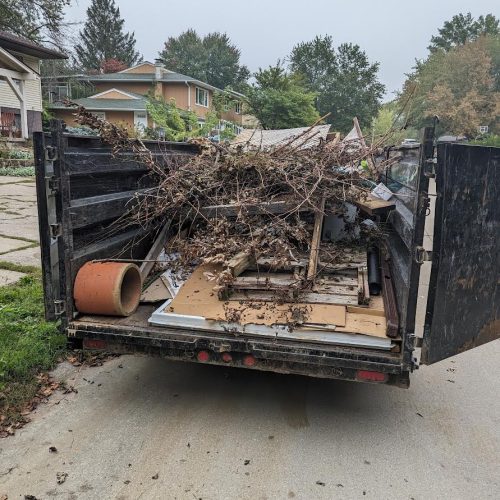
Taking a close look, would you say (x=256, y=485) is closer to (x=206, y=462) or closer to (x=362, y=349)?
(x=206, y=462)

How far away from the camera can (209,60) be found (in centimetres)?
6888

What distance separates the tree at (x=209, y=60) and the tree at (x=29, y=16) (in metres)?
39.5

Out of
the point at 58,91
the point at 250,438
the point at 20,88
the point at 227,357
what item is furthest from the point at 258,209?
the point at 58,91

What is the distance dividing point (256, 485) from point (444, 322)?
150 centimetres

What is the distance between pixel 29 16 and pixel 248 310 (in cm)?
3091

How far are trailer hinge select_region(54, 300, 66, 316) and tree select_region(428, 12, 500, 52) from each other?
270 feet

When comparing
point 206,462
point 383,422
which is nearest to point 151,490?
point 206,462

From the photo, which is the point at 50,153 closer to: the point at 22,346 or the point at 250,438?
the point at 22,346

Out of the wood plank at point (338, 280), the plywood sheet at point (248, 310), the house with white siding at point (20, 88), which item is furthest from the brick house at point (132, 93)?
the plywood sheet at point (248, 310)

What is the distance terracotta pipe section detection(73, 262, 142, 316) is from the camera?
3346 millimetres

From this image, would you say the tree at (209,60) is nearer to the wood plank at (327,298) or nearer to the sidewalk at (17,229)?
the sidewalk at (17,229)

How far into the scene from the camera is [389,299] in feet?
11.4

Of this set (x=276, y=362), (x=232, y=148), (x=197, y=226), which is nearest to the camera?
(x=276, y=362)

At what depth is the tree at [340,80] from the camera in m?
57.6
